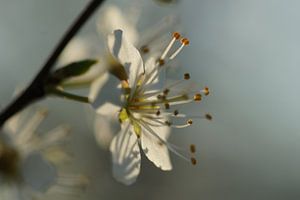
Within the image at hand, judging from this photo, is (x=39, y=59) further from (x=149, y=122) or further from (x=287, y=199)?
(x=149, y=122)

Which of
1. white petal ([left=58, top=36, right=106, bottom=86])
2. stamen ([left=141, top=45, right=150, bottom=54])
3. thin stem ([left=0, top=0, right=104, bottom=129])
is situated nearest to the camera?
thin stem ([left=0, top=0, right=104, bottom=129])

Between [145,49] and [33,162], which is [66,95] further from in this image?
[145,49]

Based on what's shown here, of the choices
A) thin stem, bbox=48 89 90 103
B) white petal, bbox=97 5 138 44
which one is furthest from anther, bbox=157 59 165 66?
white petal, bbox=97 5 138 44

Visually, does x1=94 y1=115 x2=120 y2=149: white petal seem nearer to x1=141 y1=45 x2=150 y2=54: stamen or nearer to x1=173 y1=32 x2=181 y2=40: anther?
x1=141 y1=45 x2=150 y2=54: stamen

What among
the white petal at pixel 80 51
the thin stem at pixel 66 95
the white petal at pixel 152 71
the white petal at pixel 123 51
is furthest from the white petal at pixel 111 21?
the thin stem at pixel 66 95

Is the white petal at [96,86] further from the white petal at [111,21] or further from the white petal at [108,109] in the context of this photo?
the white petal at [111,21]
